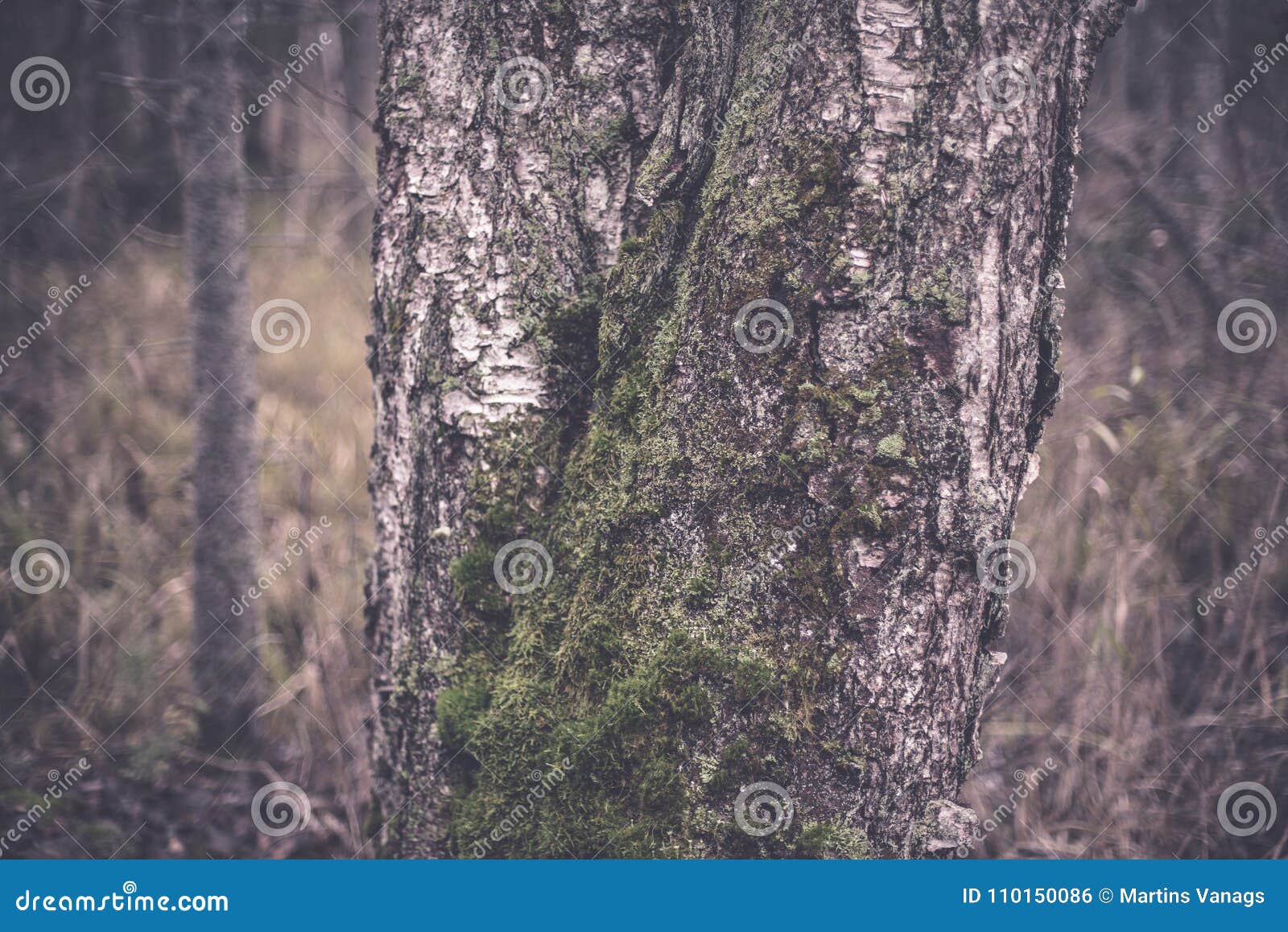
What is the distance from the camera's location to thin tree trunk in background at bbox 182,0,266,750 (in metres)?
2.62

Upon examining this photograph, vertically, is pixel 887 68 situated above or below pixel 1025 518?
above

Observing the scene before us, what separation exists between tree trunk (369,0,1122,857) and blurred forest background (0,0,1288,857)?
3.03 ft

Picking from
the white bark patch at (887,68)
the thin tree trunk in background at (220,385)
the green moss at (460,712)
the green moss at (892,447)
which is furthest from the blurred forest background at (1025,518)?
the green moss at (892,447)

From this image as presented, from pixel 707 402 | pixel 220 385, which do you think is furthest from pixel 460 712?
pixel 220 385

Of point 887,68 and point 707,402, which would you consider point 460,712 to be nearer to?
point 707,402

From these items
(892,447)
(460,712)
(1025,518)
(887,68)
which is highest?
(887,68)

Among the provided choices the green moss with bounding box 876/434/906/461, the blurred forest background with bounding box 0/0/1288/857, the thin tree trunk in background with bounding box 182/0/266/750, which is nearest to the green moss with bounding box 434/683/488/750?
Answer: the green moss with bounding box 876/434/906/461

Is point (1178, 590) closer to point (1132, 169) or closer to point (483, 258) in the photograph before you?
point (1132, 169)

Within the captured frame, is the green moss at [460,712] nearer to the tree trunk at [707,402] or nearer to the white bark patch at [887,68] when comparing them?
the tree trunk at [707,402]

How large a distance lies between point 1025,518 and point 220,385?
10.0ft

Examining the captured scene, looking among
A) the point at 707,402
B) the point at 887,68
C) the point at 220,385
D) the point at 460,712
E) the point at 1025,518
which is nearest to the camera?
the point at 887,68

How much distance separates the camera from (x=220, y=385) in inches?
110

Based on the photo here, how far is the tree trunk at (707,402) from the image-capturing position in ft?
3.79

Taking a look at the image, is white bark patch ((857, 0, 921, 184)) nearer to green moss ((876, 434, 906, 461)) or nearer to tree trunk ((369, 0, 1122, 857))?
tree trunk ((369, 0, 1122, 857))
